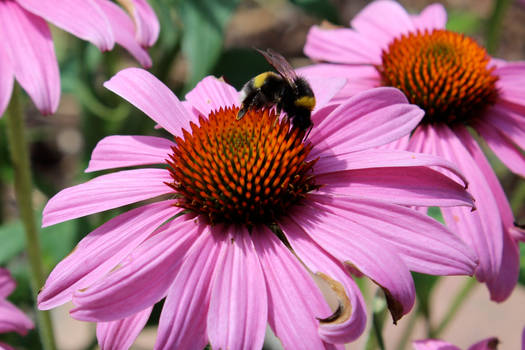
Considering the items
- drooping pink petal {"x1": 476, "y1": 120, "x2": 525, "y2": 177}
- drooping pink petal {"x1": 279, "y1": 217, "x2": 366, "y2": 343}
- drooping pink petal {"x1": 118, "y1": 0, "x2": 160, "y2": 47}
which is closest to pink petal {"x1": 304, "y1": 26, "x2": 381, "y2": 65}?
drooping pink petal {"x1": 476, "y1": 120, "x2": 525, "y2": 177}

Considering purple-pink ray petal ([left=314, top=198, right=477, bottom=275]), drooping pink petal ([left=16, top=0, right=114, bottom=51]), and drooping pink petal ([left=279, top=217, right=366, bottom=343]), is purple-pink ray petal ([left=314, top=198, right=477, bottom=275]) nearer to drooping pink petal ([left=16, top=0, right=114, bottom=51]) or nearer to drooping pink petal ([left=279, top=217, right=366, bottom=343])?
drooping pink petal ([left=279, top=217, right=366, bottom=343])

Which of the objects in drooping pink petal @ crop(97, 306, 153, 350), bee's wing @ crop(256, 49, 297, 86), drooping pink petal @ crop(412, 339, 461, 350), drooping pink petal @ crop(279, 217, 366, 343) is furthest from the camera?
drooping pink petal @ crop(412, 339, 461, 350)

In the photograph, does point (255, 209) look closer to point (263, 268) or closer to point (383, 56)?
point (263, 268)

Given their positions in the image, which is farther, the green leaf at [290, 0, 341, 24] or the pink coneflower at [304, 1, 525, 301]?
the green leaf at [290, 0, 341, 24]

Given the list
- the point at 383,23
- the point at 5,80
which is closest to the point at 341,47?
the point at 383,23

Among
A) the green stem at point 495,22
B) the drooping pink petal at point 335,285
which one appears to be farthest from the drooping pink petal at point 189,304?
the green stem at point 495,22

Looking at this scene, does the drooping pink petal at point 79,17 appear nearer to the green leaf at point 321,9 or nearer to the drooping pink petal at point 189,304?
the drooping pink petal at point 189,304

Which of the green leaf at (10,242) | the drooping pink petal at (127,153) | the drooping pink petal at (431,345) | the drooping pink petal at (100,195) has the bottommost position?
the green leaf at (10,242)
